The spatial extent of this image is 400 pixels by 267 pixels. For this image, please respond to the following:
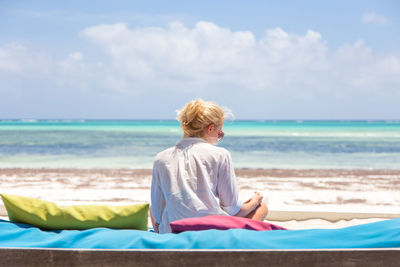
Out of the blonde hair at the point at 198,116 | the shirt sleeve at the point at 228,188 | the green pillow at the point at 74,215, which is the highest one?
the blonde hair at the point at 198,116

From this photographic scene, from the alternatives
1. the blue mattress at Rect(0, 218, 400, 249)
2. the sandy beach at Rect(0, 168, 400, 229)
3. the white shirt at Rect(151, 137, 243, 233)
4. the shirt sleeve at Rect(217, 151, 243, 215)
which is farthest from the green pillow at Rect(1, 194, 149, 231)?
the sandy beach at Rect(0, 168, 400, 229)

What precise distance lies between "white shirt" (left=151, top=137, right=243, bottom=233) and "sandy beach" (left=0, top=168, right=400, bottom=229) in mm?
2712

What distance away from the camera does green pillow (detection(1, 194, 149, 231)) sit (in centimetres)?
201

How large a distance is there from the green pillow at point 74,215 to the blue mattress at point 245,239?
187 mm

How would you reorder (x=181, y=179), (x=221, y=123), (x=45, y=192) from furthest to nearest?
1. (x=45, y=192)
2. (x=221, y=123)
3. (x=181, y=179)

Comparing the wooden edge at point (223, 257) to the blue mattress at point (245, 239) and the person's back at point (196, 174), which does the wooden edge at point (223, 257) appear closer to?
the blue mattress at point (245, 239)

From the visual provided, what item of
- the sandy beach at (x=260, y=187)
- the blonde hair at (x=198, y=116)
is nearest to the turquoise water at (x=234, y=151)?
the blonde hair at (x=198, y=116)

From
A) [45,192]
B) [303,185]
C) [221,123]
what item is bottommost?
[45,192]

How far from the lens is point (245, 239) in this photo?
1.70m

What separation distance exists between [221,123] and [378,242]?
3.51ft

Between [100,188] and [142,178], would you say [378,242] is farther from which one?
[142,178]

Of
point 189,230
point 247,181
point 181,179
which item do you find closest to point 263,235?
point 189,230

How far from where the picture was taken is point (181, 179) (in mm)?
2301

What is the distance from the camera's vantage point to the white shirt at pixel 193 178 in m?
2.29
